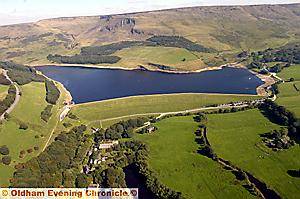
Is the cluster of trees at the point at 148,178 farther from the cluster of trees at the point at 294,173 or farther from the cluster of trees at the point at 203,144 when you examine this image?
the cluster of trees at the point at 294,173

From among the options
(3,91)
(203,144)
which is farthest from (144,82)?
(203,144)

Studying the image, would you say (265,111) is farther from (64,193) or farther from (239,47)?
(239,47)

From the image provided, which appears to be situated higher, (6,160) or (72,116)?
(6,160)

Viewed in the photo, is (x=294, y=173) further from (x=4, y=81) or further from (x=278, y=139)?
(x=4, y=81)

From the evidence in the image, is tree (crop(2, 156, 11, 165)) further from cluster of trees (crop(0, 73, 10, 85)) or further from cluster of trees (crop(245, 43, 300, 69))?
cluster of trees (crop(245, 43, 300, 69))

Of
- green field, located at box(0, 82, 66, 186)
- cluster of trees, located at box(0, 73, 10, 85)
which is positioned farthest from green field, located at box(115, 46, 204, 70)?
green field, located at box(0, 82, 66, 186)

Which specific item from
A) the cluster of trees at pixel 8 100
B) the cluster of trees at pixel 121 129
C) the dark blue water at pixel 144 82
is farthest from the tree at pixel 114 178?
the dark blue water at pixel 144 82

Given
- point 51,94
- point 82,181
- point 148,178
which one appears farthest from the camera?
point 51,94
